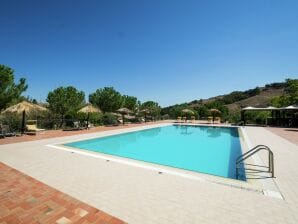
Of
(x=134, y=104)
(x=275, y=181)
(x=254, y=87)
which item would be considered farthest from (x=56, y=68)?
(x=254, y=87)

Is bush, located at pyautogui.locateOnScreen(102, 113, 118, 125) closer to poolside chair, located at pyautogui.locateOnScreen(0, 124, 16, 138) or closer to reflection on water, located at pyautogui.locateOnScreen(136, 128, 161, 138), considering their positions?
reflection on water, located at pyautogui.locateOnScreen(136, 128, 161, 138)

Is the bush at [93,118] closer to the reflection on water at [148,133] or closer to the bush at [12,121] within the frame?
the bush at [12,121]

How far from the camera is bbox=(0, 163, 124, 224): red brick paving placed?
10.0 ft

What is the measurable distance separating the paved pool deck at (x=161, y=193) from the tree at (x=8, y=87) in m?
9.19

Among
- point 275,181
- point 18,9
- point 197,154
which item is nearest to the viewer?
point 275,181

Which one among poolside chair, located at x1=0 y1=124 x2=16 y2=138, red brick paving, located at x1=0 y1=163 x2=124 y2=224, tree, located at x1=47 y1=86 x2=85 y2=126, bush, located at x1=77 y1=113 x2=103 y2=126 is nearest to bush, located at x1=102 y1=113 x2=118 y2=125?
bush, located at x1=77 y1=113 x2=103 y2=126

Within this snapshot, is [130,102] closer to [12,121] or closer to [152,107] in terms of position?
[152,107]

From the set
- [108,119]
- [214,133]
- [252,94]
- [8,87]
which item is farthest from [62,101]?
[252,94]

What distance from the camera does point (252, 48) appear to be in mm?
15930

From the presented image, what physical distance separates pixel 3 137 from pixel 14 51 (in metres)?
8.64

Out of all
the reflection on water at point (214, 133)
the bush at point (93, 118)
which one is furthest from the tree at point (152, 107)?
the reflection on water at point (214, 133)

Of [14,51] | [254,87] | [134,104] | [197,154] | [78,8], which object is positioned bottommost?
[197,154]

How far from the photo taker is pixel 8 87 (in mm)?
13586

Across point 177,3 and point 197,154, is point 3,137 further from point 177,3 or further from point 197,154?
point 177,3
